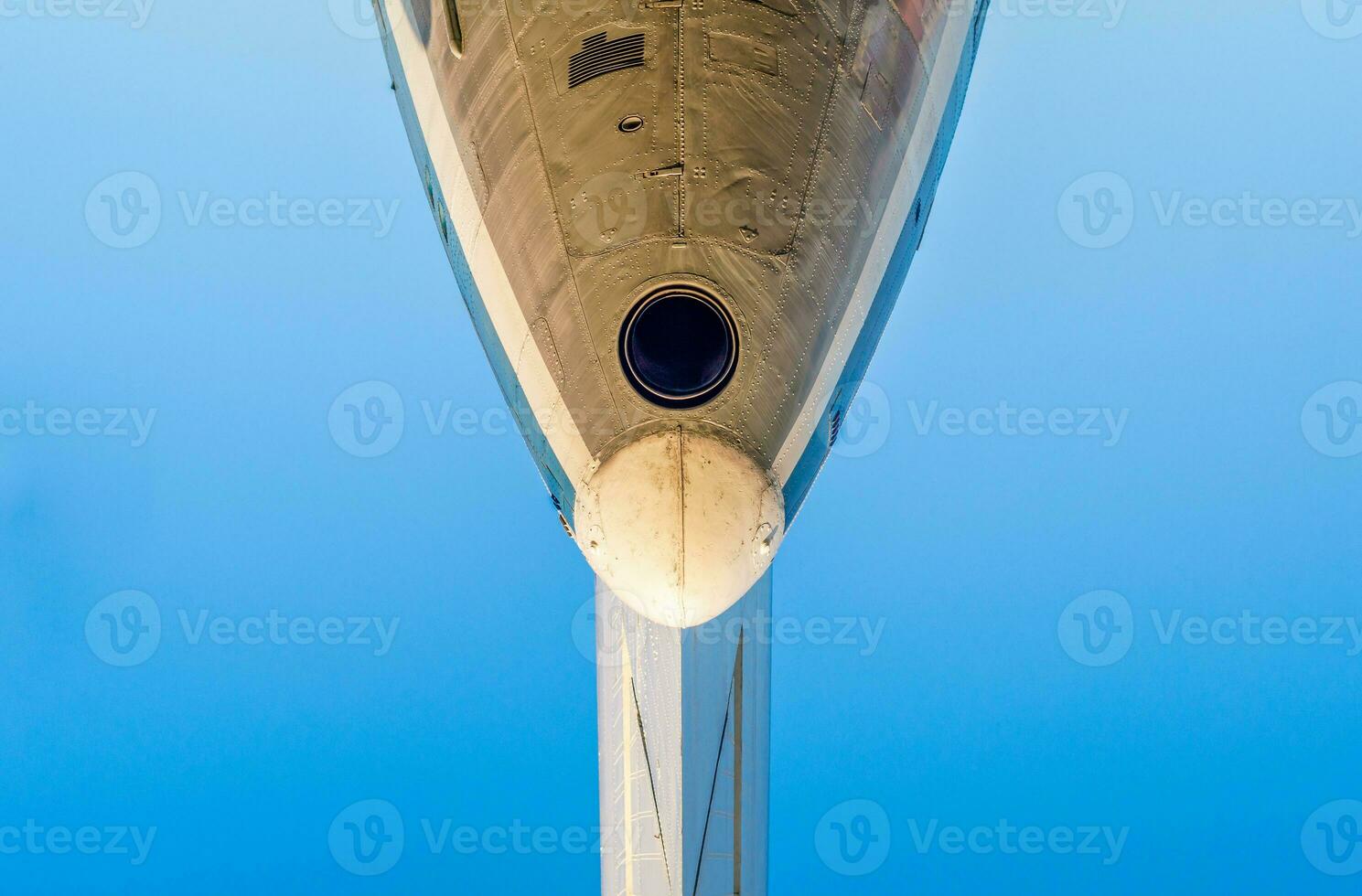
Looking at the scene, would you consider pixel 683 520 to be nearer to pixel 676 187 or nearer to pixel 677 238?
pixel 677 238

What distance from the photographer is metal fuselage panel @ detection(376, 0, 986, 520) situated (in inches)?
357

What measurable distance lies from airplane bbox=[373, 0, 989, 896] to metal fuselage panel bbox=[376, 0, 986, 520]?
0.06 ft

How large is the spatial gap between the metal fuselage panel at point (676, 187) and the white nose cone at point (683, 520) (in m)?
0.22

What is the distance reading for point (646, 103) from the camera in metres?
9.09

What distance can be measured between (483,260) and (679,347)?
89.0 inches

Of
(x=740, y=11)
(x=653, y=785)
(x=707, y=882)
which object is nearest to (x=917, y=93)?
(x=740, y=11)

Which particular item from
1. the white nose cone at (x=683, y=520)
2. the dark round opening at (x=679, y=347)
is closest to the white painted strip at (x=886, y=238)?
the white nose cone at (x=683, y=520)

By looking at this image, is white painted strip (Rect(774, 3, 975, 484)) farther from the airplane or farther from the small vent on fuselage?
the small vent on fuselage

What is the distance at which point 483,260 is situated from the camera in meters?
10.5

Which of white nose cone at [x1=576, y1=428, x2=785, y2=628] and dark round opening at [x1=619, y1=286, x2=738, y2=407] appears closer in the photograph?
white nose cone at [x1=576, y1=428, x2=785, y2=628]
